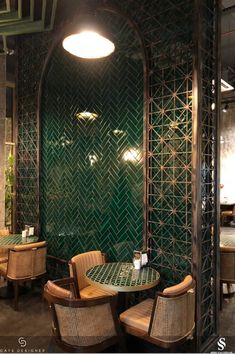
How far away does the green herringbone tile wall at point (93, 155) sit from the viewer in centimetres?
367

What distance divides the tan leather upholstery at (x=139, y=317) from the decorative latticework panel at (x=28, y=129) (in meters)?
2.47

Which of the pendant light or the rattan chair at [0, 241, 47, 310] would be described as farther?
the rattan chair at [0, 241, 47, 310]

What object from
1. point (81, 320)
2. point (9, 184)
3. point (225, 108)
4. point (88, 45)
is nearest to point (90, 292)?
point (81, 320)

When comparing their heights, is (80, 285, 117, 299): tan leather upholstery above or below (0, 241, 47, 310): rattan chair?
below

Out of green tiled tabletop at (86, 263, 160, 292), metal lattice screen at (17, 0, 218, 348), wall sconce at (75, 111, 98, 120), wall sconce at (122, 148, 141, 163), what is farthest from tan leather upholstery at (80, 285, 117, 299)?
wall sconce at (75, 111, 98, 120)

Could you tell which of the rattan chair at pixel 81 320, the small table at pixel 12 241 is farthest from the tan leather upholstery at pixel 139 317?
the small table at pixel 12 241

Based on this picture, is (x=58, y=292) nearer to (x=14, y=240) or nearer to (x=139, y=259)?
(x=139, y=259)

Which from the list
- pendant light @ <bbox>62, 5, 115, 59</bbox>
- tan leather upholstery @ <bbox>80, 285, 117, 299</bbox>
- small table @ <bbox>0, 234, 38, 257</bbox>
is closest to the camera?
pendant light @ <bbox>62, 5, 115, 59</bbox>

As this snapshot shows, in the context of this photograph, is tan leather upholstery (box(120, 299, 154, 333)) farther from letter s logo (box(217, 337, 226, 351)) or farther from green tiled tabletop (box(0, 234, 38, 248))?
green tiled tabletop (box(0, 234, 38, 248))

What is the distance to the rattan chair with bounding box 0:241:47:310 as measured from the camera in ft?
13.2

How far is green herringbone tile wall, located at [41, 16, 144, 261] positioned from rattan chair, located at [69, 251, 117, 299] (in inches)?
9.0

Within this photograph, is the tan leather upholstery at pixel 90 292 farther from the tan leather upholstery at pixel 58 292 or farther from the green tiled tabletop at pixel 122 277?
the tan leather upholstery at pixel 58 292

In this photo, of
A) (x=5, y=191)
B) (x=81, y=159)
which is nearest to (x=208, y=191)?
(x=81, y=159)

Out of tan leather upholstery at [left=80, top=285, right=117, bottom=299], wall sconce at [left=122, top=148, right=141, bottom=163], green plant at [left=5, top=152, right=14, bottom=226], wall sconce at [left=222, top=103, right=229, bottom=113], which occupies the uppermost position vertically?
wall sconce at [left=222, top=103, right=229, bottom=113]
